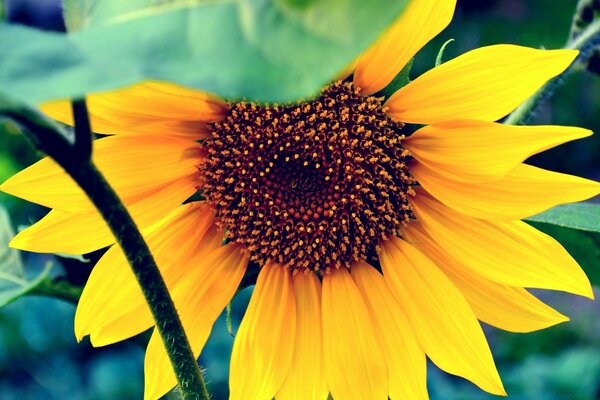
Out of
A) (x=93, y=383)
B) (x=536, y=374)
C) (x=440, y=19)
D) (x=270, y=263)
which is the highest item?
(x=440, y=19)

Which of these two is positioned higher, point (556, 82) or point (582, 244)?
point (556, 82)

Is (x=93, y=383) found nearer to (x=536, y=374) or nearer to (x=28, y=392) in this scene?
(x=28, y=392)

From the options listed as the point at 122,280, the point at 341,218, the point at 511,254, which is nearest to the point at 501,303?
the point at 511,254

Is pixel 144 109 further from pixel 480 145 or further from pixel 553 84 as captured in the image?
pixel 553 84

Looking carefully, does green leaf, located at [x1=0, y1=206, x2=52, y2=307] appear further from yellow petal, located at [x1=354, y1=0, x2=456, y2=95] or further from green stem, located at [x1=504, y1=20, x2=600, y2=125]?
green stem, located at [x1=504, y1=20, x2=600, y2=125]

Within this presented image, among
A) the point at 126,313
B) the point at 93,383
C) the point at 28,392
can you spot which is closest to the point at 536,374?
the point at 93,383

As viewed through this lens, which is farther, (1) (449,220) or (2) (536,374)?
(2) (536,374)

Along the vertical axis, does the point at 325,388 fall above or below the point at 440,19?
below
